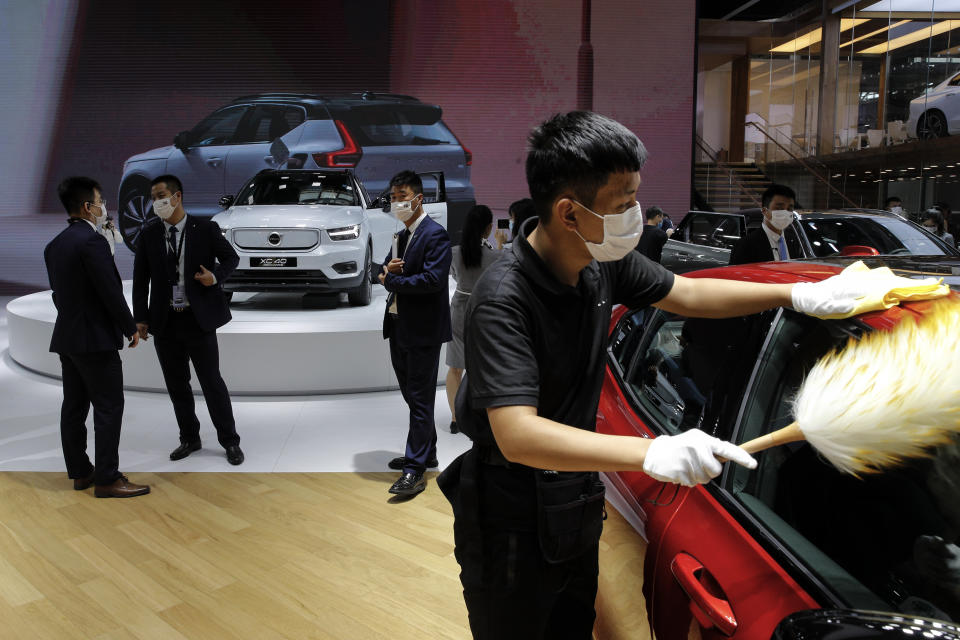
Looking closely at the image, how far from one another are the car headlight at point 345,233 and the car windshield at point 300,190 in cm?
62

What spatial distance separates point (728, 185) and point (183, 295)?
13774 millimetres

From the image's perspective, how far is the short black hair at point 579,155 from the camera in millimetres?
1272

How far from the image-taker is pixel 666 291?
5.34 feet

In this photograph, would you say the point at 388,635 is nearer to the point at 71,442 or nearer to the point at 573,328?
the point at 573,328

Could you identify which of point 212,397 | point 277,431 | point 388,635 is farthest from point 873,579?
point 277,431

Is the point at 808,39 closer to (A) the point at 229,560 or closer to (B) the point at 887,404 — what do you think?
(A) the point at 229,560

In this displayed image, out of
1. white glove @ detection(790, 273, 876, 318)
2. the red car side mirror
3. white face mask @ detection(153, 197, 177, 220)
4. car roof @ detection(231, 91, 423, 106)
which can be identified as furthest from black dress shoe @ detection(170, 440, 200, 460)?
car roof @ detection(231, 91, 423, 106)

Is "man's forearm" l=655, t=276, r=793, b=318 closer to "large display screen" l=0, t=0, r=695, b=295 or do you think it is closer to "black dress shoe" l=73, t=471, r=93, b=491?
"black dress shoe" l=73, t=471, r=93, b=491

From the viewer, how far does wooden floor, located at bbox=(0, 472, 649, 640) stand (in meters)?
2.79

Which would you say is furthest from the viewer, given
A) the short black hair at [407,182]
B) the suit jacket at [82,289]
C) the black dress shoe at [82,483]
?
the black dress shoe at [82,483]

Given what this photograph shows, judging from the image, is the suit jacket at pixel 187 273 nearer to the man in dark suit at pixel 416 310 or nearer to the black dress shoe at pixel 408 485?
the man in dark suit at pixel 416 310

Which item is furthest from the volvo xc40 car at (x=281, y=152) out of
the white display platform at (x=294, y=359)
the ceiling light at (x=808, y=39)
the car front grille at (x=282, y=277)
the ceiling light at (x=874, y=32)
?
the ceiling light at (x=808, y=39)

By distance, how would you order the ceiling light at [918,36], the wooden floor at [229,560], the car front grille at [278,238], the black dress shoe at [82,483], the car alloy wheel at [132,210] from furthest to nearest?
the ceiling light at [918,36] < the car alloy wheel at [132,210] < the car front grille at [278,238] < the black dress shoe at [82,483] < the wooden floor at [229,560]

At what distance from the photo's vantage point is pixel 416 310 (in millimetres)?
3799
